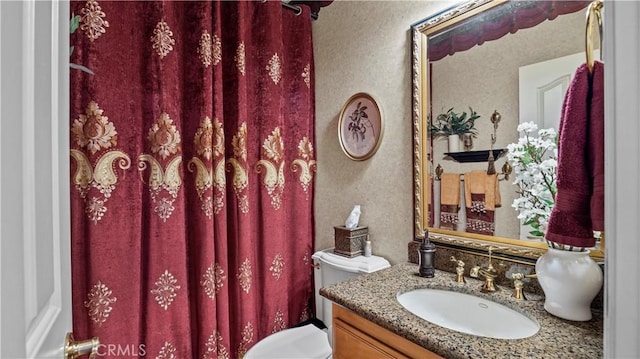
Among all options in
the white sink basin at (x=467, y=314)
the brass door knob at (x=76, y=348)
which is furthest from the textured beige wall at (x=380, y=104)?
the brass door knob at (x=76, y=348)

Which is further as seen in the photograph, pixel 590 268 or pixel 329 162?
pixel 329 162

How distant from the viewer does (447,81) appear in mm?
1276

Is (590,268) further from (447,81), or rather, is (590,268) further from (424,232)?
(447,81)

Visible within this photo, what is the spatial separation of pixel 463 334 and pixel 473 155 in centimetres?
71

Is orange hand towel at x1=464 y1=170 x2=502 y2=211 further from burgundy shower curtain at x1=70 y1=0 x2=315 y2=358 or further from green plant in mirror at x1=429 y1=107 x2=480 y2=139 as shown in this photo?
burgundy shower curtain at x1=70 y1=0 x2=315 y2=358

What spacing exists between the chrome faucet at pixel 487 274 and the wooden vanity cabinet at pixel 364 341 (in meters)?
0.42

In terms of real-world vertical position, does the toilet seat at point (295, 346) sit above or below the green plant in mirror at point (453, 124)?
below

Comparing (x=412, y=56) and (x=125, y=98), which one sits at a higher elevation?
(x=412, y=56)

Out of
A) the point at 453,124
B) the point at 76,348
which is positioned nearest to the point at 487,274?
the point at 453,124

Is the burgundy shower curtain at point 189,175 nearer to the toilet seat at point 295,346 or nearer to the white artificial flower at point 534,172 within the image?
the toilet seat at point 295,346

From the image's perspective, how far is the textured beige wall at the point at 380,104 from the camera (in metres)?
1.45

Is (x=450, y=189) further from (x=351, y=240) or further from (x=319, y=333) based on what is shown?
(x=319, y=333)
